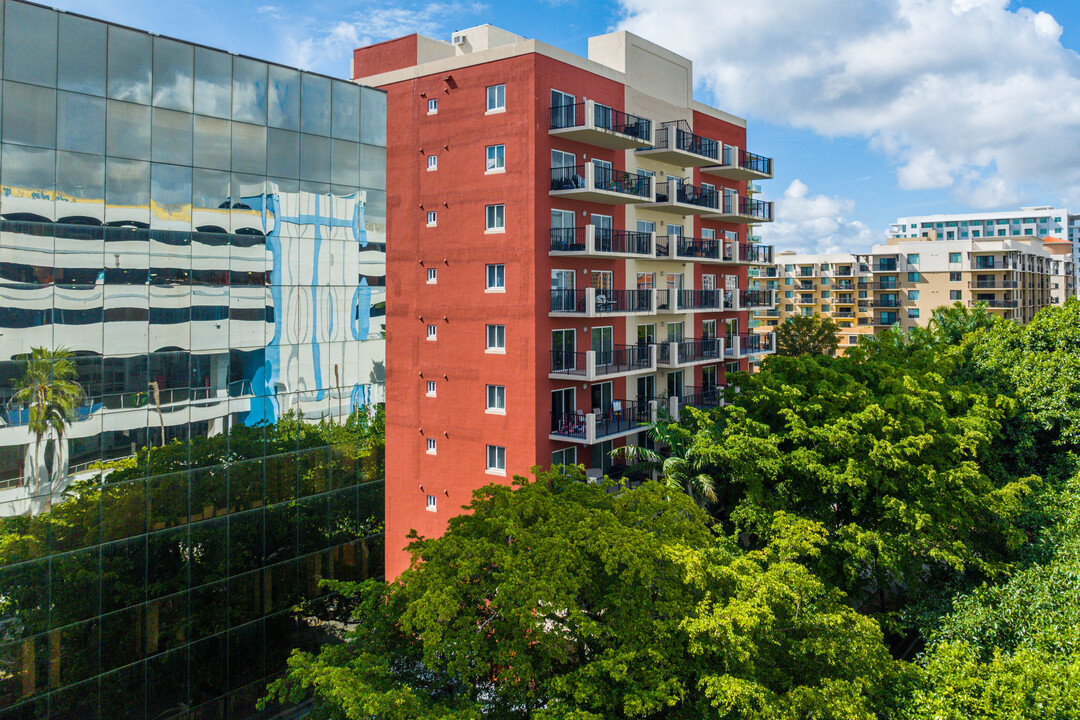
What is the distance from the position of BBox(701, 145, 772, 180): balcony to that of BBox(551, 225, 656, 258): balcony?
10.1 meters

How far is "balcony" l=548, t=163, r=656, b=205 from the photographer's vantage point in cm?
3200

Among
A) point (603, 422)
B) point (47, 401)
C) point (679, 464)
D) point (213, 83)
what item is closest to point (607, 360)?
point (603, 422)

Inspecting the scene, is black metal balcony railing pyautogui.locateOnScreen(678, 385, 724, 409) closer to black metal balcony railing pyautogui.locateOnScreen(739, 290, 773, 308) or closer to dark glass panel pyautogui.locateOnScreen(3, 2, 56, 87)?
black metal balcony railing pyautogui.locateOnScreen(739, 290, 773, 308)

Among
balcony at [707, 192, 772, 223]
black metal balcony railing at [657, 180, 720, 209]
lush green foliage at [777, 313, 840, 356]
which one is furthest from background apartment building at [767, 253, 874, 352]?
black metal balcony railing at [657, 180, 720, 209]

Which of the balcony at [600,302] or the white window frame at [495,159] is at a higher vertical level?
the white window frame at [495,159]

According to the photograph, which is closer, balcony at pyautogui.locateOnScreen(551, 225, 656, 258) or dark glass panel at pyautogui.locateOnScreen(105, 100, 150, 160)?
dark glass panel at pyautogui.locateOnScreen(105, 100, 150, 160)

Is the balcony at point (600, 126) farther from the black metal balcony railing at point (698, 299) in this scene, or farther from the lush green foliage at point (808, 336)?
the lush green foliage at point (808, 336)

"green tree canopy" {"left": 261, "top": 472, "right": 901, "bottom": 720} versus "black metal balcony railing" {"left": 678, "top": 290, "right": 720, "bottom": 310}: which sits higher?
"black metal balcony railing" {"left": 678, "top": 290, "right": 720, "bottom": 310}

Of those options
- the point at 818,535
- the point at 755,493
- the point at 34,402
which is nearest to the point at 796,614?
the point at 818,535

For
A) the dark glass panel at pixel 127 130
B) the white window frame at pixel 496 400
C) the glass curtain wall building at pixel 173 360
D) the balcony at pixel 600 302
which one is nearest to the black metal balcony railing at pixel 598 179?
the balcony at pixel 600 302

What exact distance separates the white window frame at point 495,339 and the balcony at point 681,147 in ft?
41.1

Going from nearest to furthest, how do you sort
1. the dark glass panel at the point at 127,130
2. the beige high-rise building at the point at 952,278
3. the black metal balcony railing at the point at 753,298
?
the dark glass panel at the point at 127,130, the black metal balcony railing at the point at 753,298, the beige high-rise building at the point at 952,278

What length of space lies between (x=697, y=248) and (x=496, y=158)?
46.5 feet

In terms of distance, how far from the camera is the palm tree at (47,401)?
24.7 m
